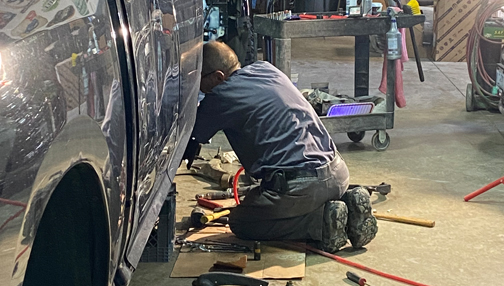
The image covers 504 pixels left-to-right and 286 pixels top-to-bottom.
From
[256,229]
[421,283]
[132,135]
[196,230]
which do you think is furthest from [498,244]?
[132,135]

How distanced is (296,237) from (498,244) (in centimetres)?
103

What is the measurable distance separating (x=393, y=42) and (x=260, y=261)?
2322 mm

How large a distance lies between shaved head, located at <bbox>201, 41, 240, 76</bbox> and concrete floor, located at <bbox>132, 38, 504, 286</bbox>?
0.94m

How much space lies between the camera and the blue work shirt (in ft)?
10.6

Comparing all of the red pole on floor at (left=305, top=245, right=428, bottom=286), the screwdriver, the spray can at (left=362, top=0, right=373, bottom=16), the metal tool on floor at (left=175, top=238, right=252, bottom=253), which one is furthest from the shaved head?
the spray can at (left=362, top=0, right=373, bottom=16)

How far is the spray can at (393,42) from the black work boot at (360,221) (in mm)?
1833

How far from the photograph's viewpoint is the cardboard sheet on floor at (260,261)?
3027 millimetres

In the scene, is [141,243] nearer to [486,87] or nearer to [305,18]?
[305,18]

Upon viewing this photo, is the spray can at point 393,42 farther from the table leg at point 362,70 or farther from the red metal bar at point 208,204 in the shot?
the red metal bar at point 208,204

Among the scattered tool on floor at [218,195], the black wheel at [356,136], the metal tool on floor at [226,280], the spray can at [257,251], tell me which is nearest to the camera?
the metal tool on floor at [226,280]

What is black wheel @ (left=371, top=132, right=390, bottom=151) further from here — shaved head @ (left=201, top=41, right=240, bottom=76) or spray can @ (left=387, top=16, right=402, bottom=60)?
shaved head @ (left=201, top=41, right=240, bottom=76)

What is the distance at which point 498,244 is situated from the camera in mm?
3344

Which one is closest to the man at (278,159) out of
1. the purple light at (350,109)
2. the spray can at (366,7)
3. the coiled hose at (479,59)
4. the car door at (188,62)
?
the car door at (188,62)

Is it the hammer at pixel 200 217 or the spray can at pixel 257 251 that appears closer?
the spray can at pixel 257 251
